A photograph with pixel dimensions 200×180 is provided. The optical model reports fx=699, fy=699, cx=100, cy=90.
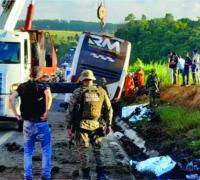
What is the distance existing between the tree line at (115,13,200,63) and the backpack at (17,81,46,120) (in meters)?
76.8

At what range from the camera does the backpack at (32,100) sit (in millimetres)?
10547

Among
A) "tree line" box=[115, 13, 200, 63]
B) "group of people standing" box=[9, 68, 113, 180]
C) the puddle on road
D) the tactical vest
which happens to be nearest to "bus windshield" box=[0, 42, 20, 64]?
the puddle on road

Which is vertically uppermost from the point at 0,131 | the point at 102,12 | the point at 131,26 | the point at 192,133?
the point at 102,12

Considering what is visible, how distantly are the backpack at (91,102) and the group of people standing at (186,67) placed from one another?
1910cm

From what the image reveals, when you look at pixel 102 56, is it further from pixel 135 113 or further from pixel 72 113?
pixel 72 113

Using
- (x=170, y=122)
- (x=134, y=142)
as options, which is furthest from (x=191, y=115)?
(x=134, y=142)

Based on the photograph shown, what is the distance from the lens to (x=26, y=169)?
10758mm

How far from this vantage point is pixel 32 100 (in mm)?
10555

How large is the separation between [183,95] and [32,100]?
57.0 feet

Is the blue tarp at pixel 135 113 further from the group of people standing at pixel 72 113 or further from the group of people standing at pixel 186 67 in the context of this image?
the group of people standing at pixel 72 113

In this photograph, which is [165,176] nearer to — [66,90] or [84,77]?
[84,77]

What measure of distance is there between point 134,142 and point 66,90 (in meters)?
2.31

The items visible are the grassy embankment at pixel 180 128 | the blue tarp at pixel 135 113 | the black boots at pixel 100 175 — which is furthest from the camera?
the blue tarp at pixel 135 113

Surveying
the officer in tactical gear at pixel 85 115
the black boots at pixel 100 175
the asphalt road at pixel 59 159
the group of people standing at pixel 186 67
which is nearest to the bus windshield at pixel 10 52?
the asphalt road at pixel 59 159
